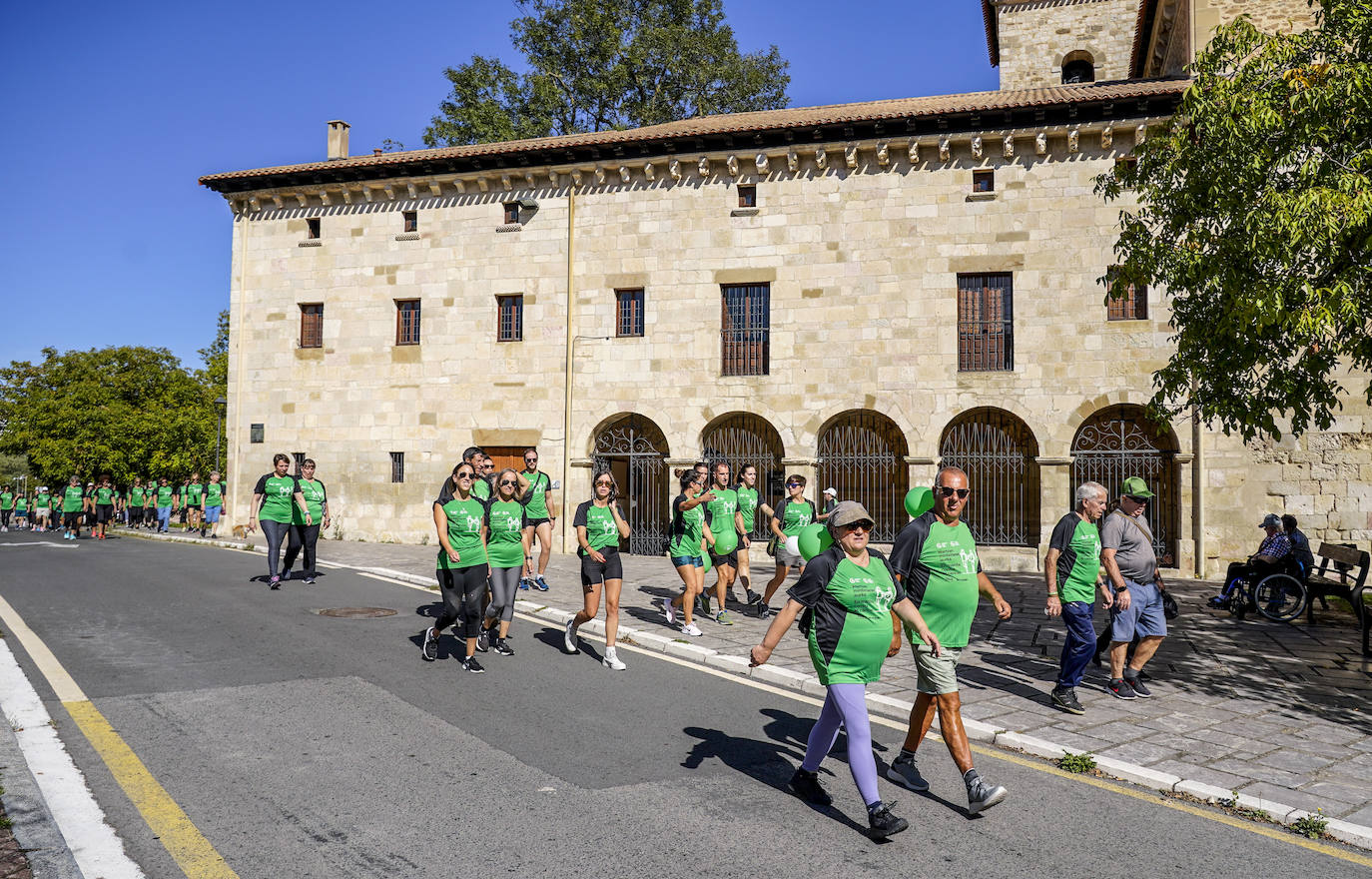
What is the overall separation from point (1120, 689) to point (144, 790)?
7.00 m

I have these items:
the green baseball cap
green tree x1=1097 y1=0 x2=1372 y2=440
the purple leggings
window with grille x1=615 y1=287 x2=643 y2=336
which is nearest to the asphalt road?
the purple leggings

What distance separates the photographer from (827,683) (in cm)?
477

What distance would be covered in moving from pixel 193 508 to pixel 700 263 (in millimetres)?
18030

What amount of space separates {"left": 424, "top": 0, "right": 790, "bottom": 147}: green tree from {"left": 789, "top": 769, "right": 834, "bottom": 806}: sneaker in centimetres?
3201

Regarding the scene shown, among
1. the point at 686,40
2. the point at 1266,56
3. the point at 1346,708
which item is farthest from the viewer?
the point at 686,40

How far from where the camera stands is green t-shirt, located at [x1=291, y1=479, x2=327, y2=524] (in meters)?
13.5

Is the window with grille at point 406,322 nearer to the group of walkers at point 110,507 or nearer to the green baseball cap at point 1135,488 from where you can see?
the group of walkers at point 110,507

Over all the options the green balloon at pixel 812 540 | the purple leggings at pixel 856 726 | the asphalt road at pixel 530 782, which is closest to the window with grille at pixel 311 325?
the asphalt road at pixel 530 782

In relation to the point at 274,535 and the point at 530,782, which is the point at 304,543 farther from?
the point at 530,782

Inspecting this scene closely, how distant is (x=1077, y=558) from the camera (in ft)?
24.0

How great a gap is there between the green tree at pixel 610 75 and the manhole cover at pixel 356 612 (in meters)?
25.8

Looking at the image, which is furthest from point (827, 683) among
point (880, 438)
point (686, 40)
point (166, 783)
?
point (686, 40)

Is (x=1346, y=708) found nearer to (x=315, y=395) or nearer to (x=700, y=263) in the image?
(x=700, y=263)

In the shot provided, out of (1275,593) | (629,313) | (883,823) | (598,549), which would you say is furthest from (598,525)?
(629,313)
